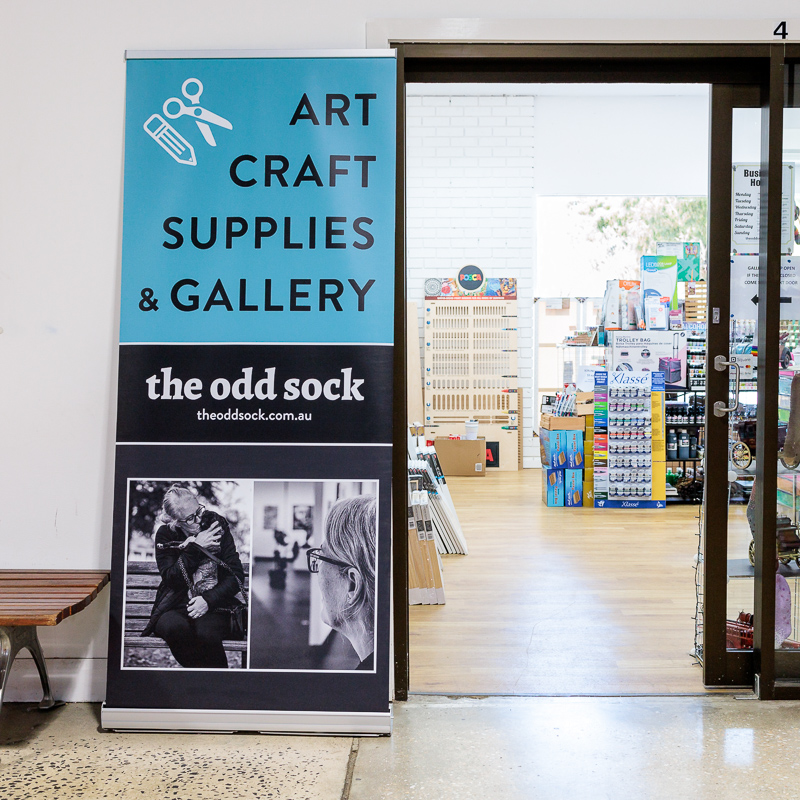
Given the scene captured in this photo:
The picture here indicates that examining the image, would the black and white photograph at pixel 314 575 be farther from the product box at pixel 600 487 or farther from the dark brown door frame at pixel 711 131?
the product box at pixel 600 487

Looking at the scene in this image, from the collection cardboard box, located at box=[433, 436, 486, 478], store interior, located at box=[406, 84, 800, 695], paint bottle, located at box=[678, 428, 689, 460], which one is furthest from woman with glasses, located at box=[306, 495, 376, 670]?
cardboard box, located at box=[433, 436, 486, 478]

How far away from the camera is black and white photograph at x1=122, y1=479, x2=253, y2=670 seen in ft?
8.04

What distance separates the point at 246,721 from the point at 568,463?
174 inches

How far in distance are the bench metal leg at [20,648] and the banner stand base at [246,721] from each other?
0.28 meters

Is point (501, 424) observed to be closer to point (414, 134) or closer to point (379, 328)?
point (414, 134)

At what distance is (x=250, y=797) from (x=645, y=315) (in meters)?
5.71

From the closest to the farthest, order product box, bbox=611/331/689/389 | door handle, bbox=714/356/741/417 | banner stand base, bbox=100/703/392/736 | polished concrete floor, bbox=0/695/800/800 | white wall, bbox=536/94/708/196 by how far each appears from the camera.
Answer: polished concrete floor, bbox=0/695/800/800, banner stand base, bbox=100/703/392/736, door handle, bbox=714/356/741/417, product box, bbox=611/331/689/389, white wall, bbox=536/94/708/196

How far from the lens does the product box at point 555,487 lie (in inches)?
253

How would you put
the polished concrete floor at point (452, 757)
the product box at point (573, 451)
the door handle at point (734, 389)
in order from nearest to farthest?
the polished concrete floor at point (452, 757) → the door handle at point (734, 389) → the product box at point (573, 451)

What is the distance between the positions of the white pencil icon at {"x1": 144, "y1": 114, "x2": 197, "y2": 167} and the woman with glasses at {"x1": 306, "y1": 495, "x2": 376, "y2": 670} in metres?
1.22

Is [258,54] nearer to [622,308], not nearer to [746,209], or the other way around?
[746,209]

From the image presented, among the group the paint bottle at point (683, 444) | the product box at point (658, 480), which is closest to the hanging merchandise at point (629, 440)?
the product box at point (658, 480)

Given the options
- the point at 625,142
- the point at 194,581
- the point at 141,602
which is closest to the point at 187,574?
the point at 194,581

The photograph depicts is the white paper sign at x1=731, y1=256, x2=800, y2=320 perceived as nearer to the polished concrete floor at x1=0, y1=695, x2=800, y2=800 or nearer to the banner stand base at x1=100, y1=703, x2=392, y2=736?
the polished concrete floor at x1=0, y1=695, x2=800, y2=800
